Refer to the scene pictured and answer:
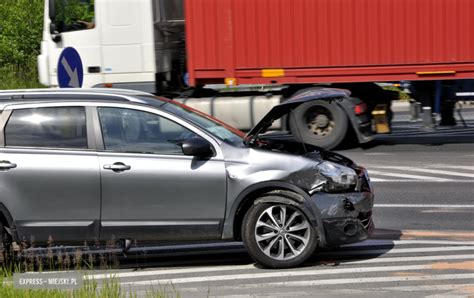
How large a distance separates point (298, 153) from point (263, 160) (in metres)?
0.34

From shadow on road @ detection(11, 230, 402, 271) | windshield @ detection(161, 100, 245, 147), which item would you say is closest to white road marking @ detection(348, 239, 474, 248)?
shadow on road @ detection(11, 230, 402, 271)

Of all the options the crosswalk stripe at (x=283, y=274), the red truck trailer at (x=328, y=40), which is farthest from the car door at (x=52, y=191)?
the red truck trailer at (x=328, y=40)

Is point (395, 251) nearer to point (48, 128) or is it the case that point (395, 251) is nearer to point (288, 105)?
point (288, 105)

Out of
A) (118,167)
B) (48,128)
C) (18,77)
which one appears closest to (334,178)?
(118,167)

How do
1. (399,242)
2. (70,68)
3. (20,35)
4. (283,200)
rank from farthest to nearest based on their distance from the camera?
(20,35) → (70,68) → (399,242) → (283,200)

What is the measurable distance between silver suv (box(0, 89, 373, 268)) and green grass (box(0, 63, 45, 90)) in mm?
26011

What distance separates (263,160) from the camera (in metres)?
8.29

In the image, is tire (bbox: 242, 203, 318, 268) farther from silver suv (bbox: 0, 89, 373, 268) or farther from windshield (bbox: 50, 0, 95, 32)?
windshield (bbox: 50, 0, 95, 32)

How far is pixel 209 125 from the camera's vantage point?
8719mm

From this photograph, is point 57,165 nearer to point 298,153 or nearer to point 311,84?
point 298,153

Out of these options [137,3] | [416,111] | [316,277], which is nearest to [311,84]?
[416,111]

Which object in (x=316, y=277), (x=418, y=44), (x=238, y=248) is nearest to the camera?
(x=316, y=277)

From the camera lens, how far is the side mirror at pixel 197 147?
8180 mm

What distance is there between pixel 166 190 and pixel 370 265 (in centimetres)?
185
